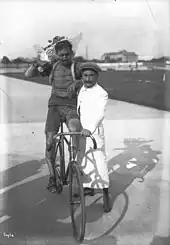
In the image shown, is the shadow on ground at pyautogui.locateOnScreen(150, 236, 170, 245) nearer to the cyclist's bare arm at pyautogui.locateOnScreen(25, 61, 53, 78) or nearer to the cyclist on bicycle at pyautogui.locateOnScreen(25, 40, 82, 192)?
the cyclist on bicycle at pyautogui.locateOnScreen(25, 40, 82, 192)

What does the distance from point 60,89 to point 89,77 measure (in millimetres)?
436

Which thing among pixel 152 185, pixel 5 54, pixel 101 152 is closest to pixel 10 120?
pixel 5 54

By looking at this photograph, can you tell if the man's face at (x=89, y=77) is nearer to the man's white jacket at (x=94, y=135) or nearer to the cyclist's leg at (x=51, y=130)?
the man's white jacket at (x=94, y=135)

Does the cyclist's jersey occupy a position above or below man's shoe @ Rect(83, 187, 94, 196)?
above

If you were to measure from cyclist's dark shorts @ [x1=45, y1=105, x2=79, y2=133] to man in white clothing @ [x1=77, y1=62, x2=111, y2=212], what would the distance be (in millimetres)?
167

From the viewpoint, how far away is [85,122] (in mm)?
3178

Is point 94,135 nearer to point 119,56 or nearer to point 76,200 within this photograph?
point 76,200

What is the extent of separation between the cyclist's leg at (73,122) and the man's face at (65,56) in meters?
0.43

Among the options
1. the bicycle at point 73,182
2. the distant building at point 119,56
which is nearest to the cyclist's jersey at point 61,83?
the bicycle at point 73,182

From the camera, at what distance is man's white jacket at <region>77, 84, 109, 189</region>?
3.10m

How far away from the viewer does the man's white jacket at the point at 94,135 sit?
3096 millimetres

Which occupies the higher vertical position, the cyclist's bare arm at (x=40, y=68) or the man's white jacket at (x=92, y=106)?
the cyclist's bare arm at (x=40, y=68)

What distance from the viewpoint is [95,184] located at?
127 inches

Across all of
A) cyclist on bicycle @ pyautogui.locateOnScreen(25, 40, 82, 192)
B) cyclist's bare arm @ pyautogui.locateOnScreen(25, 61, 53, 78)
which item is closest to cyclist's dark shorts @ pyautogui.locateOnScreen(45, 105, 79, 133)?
cyclist on bicycle @ pyautogui.locateOnScreen(25, 40, 82, 192)
